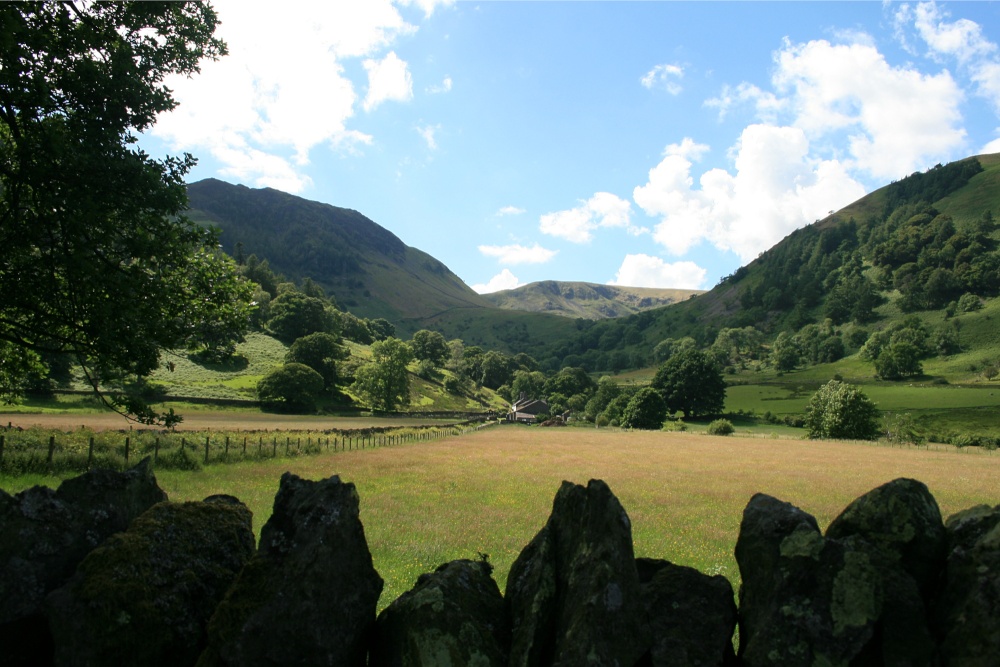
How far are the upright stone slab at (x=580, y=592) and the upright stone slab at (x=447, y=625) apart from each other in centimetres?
20

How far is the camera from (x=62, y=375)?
3319 inches

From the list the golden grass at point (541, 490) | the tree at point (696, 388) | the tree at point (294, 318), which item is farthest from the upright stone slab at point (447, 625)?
the tree at point (294, 318)

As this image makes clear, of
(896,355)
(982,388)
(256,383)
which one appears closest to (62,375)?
(256,383)

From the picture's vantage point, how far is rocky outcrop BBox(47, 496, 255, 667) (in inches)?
185

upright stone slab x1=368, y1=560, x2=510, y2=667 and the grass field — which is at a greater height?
upright stone slab x1=368, y1=560, x2=510, y2=667

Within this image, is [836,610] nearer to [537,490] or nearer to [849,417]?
[537,490]

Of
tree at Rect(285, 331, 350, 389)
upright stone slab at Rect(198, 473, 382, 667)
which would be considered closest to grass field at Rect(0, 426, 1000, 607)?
upright stone slab at Rect(198, 473, 382, 667)

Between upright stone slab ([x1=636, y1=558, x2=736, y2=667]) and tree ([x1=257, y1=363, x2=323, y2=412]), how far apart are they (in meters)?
114

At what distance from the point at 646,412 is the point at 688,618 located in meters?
126

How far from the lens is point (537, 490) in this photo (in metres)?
27.4

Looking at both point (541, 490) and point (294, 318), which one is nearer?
point (541, 490)

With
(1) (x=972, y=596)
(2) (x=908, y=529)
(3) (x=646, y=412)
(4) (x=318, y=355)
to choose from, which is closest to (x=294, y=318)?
(4) (x=318, y=355)

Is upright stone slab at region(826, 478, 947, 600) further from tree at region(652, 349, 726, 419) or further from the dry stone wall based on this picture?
tree at region(652, 349, 726, 419)

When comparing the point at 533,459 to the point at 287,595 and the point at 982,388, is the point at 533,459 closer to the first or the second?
the point at 287,595
